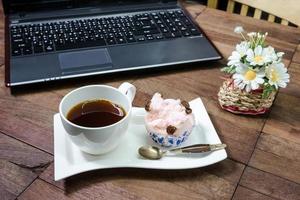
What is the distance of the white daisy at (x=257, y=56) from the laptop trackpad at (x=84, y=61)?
300mm

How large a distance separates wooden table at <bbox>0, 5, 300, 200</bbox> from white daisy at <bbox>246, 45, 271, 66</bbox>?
0.12m

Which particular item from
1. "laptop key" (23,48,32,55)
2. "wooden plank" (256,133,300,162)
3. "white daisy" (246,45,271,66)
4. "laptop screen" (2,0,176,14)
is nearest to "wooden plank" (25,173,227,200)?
"wooden plank" (256,133,300,162)

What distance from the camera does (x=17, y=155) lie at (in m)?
0.61

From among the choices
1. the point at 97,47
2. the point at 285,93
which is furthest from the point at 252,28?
the point at 97,47

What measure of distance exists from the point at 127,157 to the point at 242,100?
0.25 meters

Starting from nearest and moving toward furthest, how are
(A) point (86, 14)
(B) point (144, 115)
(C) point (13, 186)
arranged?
(C) point (13, 186) < (B) point (144, 115) < (A) point (86, 14)

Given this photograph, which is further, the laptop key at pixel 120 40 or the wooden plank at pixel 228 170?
the laptop key at pixel 120 40

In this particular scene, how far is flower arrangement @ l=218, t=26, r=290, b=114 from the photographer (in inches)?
25.5

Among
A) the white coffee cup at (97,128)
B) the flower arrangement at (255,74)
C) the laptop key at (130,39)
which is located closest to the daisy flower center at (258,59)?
the flower arrangement at (255,74)

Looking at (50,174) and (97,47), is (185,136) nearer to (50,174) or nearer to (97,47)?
(50,174)

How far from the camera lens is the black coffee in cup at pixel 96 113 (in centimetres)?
58

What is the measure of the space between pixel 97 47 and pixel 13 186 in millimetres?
Answer: 393

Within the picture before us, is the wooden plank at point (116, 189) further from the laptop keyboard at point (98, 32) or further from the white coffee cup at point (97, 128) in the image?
the laptop keyboard at point (98, 32)

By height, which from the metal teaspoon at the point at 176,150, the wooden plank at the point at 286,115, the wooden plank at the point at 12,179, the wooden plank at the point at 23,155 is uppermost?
the metal teaspoon at the point at 176,150
